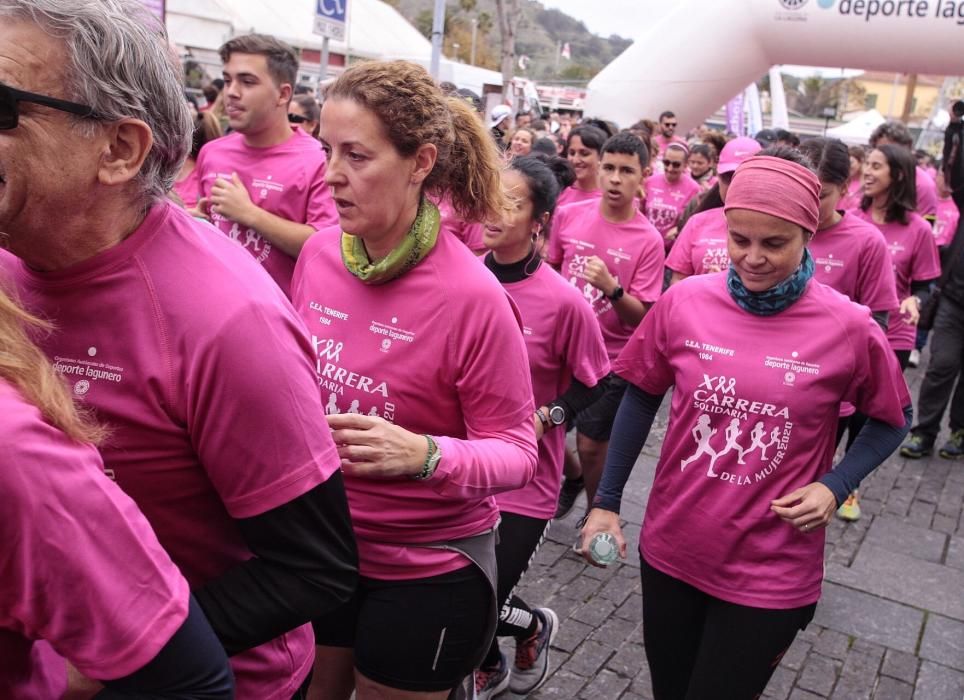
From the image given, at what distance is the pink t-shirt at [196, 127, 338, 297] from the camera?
13.1ft

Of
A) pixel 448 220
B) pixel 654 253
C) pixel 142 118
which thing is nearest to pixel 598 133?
pixel 654 253

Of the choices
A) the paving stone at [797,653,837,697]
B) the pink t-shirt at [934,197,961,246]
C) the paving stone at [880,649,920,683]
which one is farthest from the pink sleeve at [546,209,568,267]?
the pink t-shirt at [934,197,961,246]

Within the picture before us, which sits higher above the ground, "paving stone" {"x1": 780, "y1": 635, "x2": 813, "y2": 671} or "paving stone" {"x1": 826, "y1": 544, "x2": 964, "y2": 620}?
"paving stone" {"x1": 780, "y1": 635, "x2": 813, "y2": 671}

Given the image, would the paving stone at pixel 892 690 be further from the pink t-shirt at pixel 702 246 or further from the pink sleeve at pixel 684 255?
the pink sleeve at pixel 684 255

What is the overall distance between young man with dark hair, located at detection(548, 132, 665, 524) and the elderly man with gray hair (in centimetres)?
339

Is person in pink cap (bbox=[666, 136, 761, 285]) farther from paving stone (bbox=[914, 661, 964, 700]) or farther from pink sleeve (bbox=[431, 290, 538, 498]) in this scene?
pink sleeve (bbox=[431, 290, 538, 498])

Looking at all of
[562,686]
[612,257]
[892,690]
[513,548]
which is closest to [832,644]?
[892,690]

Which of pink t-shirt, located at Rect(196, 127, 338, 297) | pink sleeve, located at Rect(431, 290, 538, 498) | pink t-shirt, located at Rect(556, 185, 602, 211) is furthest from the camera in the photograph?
pink t-shirt, located at Rect(556, 185, 602, 211)

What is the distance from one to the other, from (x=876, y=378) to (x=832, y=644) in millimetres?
1920

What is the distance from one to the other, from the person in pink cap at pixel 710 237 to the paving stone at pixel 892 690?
78.4 inches

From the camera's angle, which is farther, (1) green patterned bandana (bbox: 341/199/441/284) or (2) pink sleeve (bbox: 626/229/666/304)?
(2) pink sleeve (bbox: 626/229/666/304)

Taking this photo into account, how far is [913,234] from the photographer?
5957mm

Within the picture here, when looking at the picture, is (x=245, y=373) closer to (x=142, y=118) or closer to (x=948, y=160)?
(x=142, y=118)

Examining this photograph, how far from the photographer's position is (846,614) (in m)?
4.23
